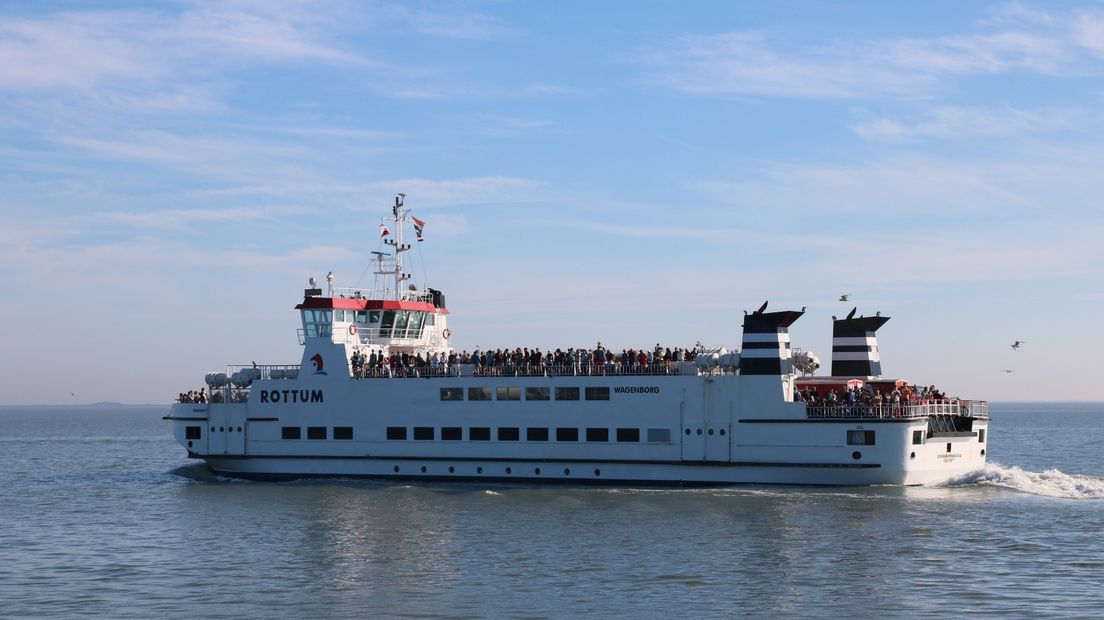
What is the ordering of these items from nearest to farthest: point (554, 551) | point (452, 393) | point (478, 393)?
point (554, 551)
point (478, 393)
point (452, 393)

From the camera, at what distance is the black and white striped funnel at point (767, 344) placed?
35.3 meters

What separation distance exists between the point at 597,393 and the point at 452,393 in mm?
5022

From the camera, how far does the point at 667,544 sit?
26.8 metres

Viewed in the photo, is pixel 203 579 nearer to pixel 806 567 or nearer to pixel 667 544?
pixel 667 544

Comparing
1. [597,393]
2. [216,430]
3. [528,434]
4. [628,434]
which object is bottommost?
[216,430]

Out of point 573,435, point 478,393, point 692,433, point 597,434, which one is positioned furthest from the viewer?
point 478,393

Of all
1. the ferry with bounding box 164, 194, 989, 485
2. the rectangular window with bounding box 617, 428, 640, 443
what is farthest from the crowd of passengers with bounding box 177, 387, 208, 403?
the rectangular window with bounding box 617, 428, 640, 443

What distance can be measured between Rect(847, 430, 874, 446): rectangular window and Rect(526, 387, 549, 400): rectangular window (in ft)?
31.0

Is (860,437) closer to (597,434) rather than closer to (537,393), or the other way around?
(597,434)

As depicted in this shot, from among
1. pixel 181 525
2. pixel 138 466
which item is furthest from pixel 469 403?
pixel 138 466

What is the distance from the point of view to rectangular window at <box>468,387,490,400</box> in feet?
126

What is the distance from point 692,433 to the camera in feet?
118

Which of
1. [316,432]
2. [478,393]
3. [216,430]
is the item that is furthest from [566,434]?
[216,430]

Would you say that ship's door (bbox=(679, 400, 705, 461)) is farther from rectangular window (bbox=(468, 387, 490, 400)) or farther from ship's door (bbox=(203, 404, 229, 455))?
ship's door (bbox=(203, 404, 229, 455))
